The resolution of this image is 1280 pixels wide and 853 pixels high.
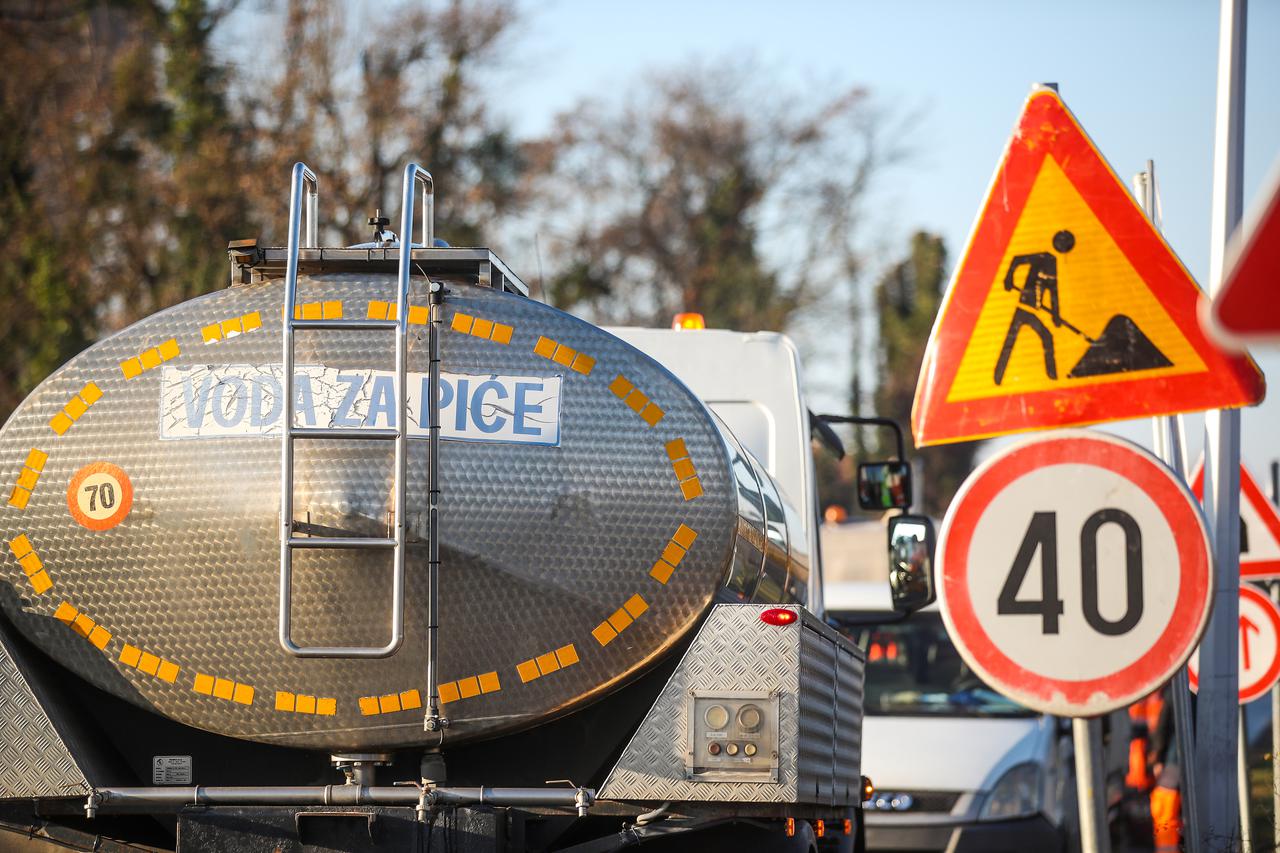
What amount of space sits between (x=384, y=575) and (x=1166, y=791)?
313 inches

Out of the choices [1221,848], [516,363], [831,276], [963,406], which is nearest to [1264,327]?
[963,406]

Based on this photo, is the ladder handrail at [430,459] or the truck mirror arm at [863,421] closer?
the ladder handrail at [430,459]

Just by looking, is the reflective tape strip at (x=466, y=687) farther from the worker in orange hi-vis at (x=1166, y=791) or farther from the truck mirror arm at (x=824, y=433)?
the truck mirror arm at (x=824, y=433)

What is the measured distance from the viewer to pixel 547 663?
505 cm

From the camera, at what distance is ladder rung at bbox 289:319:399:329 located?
496cm

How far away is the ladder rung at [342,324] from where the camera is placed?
4.96 meters

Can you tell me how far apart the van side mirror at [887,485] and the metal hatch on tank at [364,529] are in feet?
12.6

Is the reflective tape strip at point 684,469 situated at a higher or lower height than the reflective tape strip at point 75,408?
lower

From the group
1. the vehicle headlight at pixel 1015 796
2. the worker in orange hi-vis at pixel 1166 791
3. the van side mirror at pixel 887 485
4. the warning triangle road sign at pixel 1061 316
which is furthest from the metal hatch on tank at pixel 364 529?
the vehicle headlight at pixel 1015 796

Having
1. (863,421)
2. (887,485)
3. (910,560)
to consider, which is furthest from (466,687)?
(887,485)

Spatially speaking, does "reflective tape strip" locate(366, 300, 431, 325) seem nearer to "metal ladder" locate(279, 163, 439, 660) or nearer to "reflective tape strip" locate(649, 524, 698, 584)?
"metal ladder" locate(279, 163, 439, 660)

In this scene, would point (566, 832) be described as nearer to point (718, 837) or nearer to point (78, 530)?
point (718, 837)

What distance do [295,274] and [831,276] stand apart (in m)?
37.6

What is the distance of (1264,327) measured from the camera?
2.39 metres
